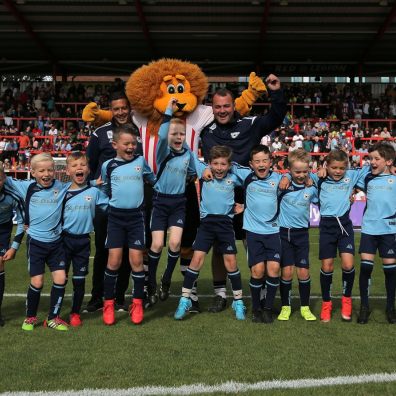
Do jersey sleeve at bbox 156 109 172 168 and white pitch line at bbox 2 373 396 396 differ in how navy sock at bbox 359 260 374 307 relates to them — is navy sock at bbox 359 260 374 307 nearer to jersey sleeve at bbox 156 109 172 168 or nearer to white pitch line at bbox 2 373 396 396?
white pitch line at bbox 2 373 396 396

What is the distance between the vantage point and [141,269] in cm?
522

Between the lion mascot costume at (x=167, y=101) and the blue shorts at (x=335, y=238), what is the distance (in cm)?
134

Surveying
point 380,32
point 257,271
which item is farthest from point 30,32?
point 257,271

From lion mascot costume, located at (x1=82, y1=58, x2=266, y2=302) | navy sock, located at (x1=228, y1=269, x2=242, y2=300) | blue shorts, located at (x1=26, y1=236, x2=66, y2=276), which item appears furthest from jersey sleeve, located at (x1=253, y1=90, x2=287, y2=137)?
blue shorts, located at (x1=26, y1=236, x2=66, y2=276)

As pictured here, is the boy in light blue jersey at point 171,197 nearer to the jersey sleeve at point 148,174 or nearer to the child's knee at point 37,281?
the jersey sleeve at point 148,174

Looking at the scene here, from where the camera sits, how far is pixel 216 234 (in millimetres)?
5402

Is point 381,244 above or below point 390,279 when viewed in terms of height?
above

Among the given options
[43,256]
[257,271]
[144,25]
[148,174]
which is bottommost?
[257,271]

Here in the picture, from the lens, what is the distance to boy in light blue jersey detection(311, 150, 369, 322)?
17.3 feet

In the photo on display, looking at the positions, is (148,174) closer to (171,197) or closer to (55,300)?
(171,197)

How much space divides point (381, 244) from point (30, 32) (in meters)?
21.7

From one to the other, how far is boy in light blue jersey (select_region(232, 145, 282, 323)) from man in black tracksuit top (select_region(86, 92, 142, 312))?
1.29 meters

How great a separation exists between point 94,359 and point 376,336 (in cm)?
225

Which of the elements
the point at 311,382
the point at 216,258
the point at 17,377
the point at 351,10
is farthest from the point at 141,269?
the point at 351,10
